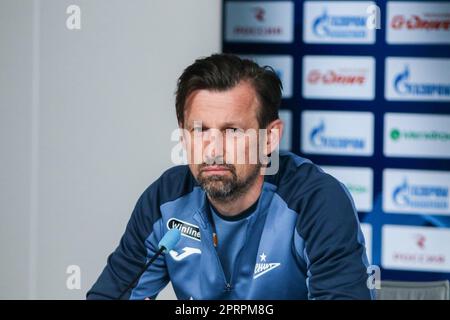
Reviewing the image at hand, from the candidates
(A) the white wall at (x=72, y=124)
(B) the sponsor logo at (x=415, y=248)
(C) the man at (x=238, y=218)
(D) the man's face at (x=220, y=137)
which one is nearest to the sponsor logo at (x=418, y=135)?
(B) the sponsor logo at (x=415, y=248)

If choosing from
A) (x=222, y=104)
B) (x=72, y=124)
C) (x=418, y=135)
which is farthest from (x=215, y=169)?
(x=418, y=135)

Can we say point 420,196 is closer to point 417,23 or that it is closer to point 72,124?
point 417,23

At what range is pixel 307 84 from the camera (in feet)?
8.64

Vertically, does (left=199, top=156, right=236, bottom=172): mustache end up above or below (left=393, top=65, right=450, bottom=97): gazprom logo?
below

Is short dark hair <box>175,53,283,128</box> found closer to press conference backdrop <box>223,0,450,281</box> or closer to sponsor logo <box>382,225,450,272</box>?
press conference backdrop <box>223,0,450,281</box>

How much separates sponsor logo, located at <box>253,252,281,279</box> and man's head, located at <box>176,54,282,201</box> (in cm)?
13

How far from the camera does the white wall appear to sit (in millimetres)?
1939

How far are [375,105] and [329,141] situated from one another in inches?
8.3

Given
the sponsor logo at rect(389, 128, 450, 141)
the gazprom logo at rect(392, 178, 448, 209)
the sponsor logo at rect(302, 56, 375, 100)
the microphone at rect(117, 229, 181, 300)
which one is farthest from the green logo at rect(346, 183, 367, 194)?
the microphone at rect(117, 229, 181, 300)

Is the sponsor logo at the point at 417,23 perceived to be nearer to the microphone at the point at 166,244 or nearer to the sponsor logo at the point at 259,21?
the sponsor logo at the point at 259,21

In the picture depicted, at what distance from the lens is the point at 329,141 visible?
263cm
